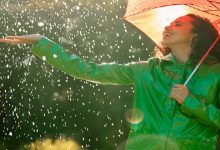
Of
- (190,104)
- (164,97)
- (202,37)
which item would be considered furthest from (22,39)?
(202,37)

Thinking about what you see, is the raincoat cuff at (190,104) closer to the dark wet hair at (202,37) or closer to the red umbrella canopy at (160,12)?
the dark wet hair at (202,37)

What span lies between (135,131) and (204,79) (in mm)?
468

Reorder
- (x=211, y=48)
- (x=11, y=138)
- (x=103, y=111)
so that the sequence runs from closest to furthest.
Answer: (x=211, y=48), (x=103, y=111), (x=11, y=138)

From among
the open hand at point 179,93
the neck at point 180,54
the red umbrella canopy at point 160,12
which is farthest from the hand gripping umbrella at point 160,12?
the open hand at point 179,93

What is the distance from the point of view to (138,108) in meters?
3.66

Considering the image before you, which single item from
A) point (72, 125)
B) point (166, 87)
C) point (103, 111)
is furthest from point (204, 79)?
point (72, 125)

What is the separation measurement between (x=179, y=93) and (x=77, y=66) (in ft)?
2.02

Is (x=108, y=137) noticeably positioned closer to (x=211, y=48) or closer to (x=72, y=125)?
(x=72, y=125)

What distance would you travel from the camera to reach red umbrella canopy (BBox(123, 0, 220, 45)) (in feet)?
13.5

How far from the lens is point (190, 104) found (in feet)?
11.4

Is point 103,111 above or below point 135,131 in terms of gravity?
below

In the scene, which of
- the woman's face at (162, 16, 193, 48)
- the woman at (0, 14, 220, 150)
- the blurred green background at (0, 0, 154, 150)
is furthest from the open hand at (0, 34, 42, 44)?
the blurred green background at (0, 0, 154, 150)

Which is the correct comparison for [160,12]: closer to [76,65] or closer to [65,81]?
[76,65]

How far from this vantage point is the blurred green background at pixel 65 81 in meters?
16.0
